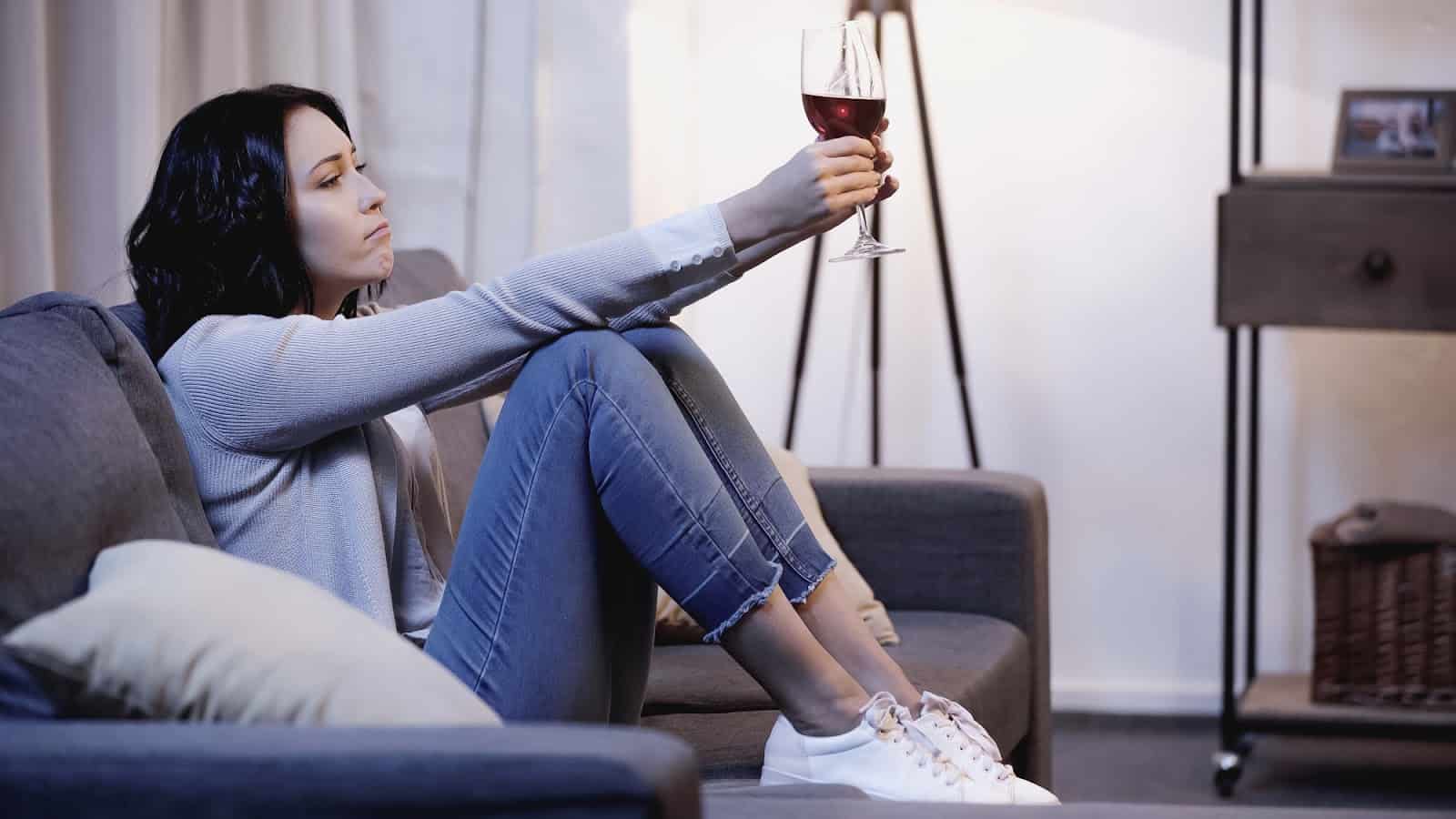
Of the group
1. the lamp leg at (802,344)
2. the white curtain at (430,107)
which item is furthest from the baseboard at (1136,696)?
the white curtain at (430,107)

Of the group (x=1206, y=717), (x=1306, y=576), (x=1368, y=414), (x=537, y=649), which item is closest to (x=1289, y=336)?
(x=1368, y=414)

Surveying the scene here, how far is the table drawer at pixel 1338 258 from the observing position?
2404 millimetres

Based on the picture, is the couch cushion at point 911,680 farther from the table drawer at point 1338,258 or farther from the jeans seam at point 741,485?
the table drawer at point 1338,258

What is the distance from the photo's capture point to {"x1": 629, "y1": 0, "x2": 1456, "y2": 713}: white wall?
2.91m

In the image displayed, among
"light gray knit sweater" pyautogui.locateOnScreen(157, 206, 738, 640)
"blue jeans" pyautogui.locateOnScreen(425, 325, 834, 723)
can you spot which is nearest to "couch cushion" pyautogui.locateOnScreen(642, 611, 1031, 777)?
"blue jeans" pyautogui.locateOnScreen(425, 325, 834, 723)

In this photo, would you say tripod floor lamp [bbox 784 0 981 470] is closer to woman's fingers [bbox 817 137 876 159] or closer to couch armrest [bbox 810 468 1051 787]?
couch armrest [bbox 810 468 1051 787]

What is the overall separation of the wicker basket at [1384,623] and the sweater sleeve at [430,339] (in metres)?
1.60

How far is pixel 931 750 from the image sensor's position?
1.36 metres

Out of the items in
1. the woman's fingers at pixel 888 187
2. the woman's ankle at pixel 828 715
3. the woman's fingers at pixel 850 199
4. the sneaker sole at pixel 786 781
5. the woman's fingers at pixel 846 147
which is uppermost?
the woman's fingers at pixel 846 147

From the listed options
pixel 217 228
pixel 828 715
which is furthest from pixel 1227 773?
pixel 217 228

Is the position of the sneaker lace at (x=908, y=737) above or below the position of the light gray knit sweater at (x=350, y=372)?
below

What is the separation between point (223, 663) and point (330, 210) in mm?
678

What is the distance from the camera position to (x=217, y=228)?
4.85 ft

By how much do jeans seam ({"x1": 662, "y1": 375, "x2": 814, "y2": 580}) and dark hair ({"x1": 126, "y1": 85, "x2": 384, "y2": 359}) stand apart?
38 centimetres
